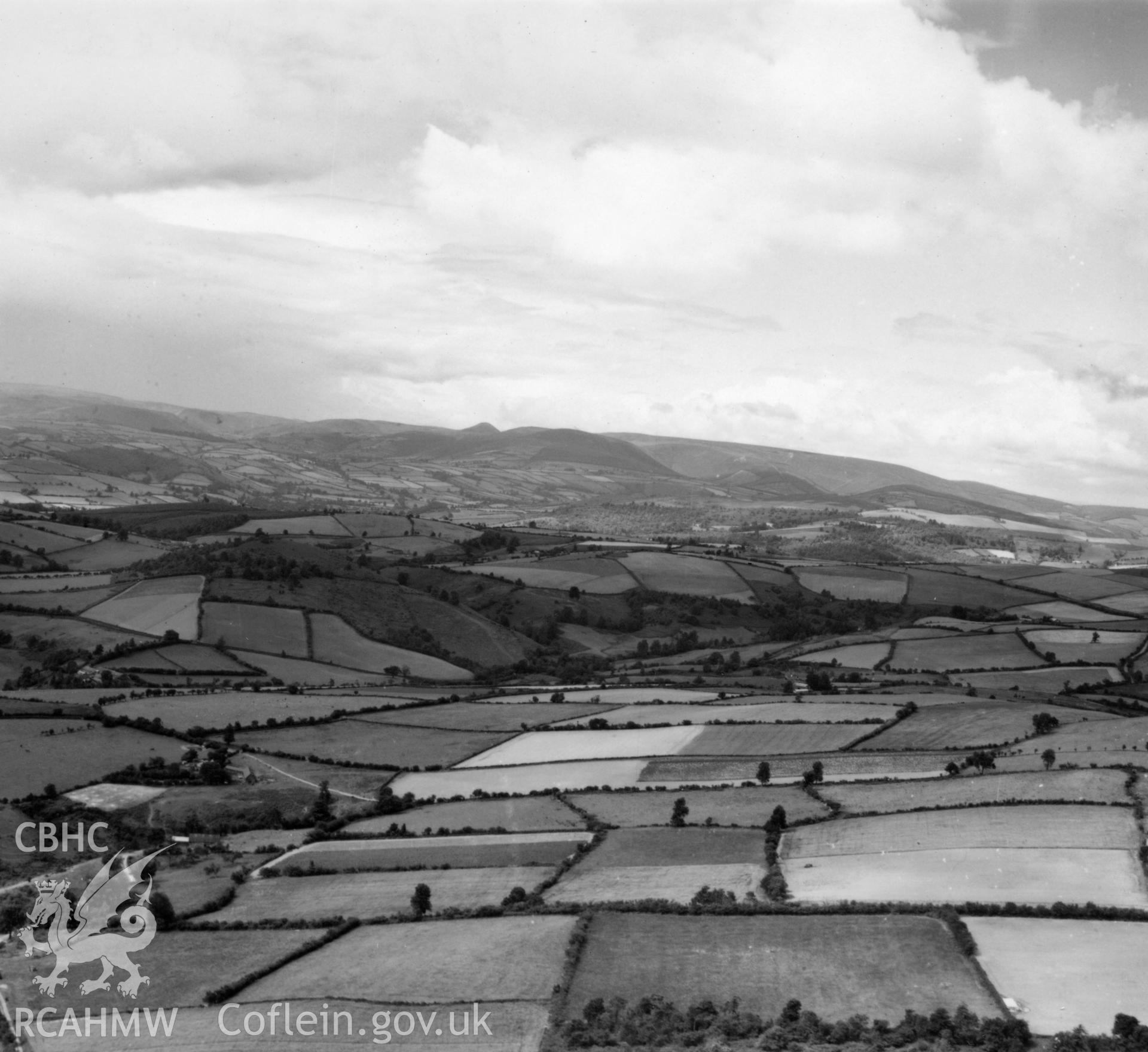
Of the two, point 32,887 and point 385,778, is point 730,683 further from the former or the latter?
point 32,887

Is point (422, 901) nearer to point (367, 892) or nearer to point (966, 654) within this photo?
point (367, 892)

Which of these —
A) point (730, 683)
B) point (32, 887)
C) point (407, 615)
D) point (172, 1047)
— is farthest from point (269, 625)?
point (172, 1047)

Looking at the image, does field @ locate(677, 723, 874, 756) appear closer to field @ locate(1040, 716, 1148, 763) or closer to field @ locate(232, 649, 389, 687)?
field @ locate(1040, 716, 1148, 763)

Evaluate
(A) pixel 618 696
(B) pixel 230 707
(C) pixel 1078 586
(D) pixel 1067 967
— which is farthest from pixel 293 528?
(D) pixel 1067 967

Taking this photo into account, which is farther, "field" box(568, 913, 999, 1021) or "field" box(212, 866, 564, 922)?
"field" box(212, 866, 564, 922)

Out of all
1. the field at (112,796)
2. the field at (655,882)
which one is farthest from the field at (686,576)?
the field at (655,882)

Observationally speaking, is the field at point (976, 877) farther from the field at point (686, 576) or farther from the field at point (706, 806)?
the field at point (686, 576)

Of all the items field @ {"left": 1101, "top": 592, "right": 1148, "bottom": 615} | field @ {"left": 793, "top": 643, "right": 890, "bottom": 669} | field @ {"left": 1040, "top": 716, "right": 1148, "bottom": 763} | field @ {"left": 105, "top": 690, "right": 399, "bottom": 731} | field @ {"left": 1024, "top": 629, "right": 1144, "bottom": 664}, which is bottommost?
field @ {"left": 105, "top": 690, "right": 399, "bottom": 731}

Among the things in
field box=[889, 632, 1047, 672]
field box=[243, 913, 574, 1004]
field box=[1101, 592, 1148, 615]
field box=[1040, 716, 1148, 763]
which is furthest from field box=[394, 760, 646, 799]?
Answer: field box=[1101, 592, 1148, 615]
